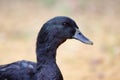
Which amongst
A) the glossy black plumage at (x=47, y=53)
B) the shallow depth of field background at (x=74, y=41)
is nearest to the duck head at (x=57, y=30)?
the glossy black plumage at (x=47, y=53)

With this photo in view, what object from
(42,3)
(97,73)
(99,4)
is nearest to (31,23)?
(42,3)

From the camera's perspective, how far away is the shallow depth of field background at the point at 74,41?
23.0 feet

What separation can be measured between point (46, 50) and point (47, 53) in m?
0.03

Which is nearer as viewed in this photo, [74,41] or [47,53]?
[47,53]

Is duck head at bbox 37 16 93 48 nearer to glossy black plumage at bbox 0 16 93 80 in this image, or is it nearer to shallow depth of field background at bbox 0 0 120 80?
glossy black plumage at bbox 0 16 93 80

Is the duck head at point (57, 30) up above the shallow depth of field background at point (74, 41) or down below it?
above

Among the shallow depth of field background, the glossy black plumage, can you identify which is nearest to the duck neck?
the glossy black plumage

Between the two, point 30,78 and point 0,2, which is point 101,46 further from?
point 30,78

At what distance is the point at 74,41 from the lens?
764 cm

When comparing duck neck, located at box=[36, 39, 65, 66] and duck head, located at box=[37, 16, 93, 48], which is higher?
duck head, located at box=[37, 16, 93, 48]

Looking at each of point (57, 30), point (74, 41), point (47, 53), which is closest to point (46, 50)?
point (47, 53)

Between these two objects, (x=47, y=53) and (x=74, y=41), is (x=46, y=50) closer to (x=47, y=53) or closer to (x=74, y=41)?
(x=47, y=53)

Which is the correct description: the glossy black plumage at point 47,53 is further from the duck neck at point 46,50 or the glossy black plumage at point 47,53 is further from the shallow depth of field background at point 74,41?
the shallow depth of field background at point 74,41

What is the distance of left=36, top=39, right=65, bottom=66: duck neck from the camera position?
4.78m
